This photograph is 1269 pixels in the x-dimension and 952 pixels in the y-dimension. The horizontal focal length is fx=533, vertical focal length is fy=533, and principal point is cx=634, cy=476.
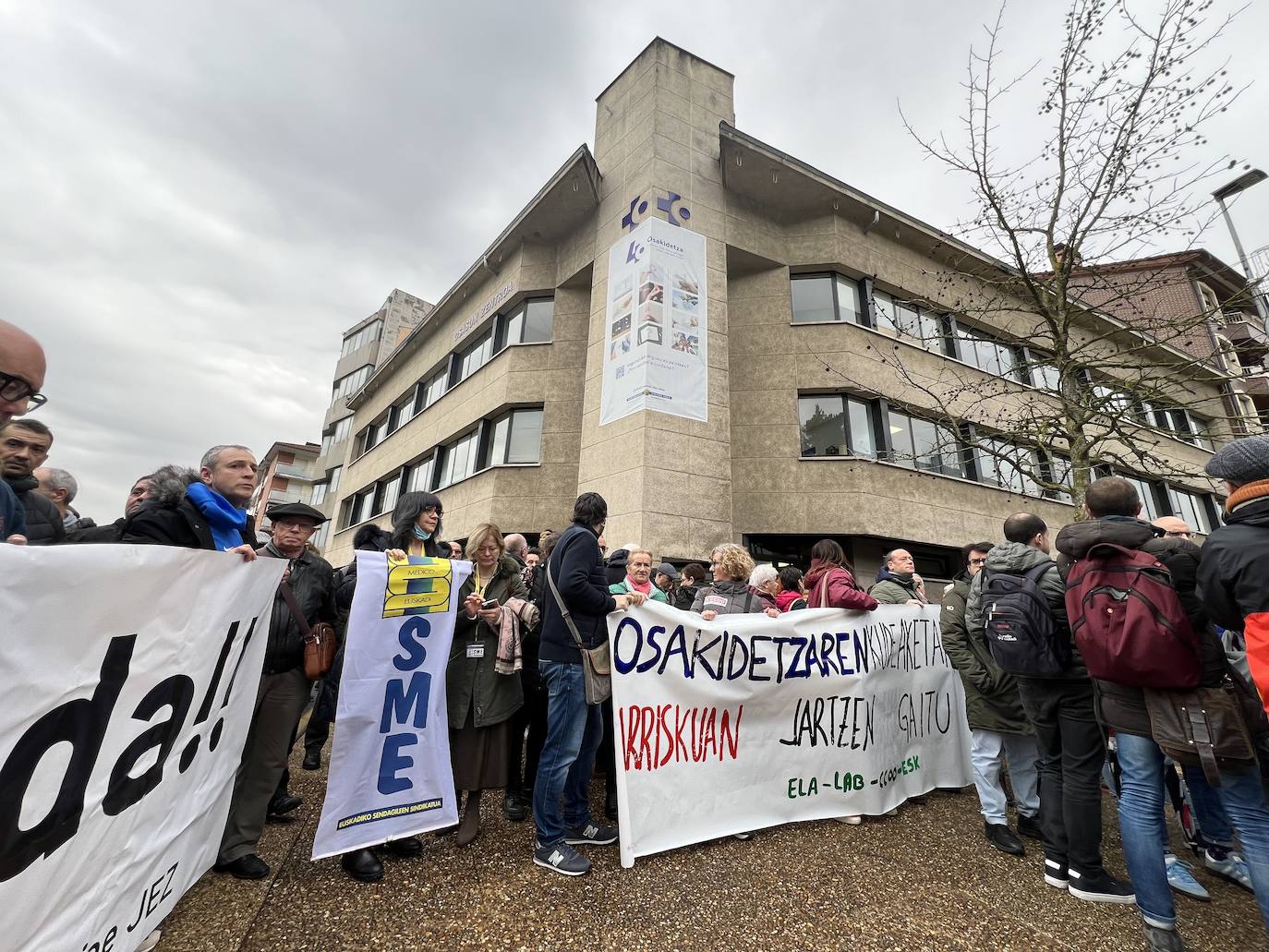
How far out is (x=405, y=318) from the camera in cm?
3366

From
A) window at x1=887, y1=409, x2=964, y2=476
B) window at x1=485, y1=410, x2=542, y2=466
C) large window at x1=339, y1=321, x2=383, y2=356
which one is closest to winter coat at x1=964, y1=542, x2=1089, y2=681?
window at x1=887, y1=409, x2=964, y2=476

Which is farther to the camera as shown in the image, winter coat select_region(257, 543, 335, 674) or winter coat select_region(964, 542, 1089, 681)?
winter coat select_region(964, 542, 1089, 681)

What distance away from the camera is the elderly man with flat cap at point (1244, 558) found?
2055 millimetres

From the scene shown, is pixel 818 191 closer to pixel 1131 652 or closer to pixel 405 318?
pixel 1131 652

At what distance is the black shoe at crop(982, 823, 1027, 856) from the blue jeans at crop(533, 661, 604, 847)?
9.04 feet

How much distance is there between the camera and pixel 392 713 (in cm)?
304

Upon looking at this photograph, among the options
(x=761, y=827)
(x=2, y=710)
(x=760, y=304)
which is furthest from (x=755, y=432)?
(x=2, y=710)

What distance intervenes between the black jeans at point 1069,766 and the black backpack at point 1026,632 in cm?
16

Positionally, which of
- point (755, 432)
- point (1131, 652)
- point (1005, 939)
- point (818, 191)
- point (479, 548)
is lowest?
point (1005, 939)

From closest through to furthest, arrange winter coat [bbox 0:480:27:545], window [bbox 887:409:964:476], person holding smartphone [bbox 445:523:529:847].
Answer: winter coat [bbox 0:480:27:545] < person holding smartphone [bbox 445:523:529:847] < window [bbox 887:409:964:476]

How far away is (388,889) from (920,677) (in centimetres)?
421

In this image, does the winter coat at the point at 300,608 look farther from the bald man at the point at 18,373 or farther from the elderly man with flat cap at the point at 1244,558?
the elderly man with flat cap at the point at 1244,558

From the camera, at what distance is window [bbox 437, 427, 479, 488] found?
608 inches

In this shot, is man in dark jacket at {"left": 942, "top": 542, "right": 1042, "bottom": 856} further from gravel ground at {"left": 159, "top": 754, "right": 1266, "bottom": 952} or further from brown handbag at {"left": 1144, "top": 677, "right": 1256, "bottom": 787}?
brown handbag at {"left": 1144, "top": 677, "right": 1256, "bottom": 787}
